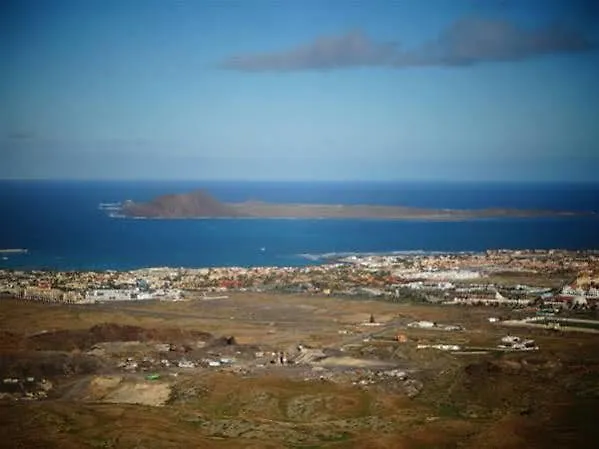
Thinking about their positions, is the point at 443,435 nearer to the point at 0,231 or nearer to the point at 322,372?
the point at 322,372

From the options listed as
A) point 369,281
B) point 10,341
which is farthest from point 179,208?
point 10,341

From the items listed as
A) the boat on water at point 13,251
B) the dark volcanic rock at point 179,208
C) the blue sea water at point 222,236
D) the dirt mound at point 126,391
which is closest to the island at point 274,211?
the dark volcanic rock at point 179,208

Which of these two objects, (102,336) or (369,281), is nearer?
(102,336)

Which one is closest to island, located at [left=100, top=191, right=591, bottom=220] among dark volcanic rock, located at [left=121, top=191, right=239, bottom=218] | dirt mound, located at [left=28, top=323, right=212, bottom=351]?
dark volcanic rock, located at [left=121, top=191, right=239, bottom=218]

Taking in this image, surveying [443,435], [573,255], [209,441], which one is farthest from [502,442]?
[573,255]

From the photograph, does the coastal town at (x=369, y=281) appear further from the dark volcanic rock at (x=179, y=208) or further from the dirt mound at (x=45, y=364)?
the dark volcanic rock at (x=179, y=208)

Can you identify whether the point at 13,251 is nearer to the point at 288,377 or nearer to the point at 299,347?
the point at 299,347
